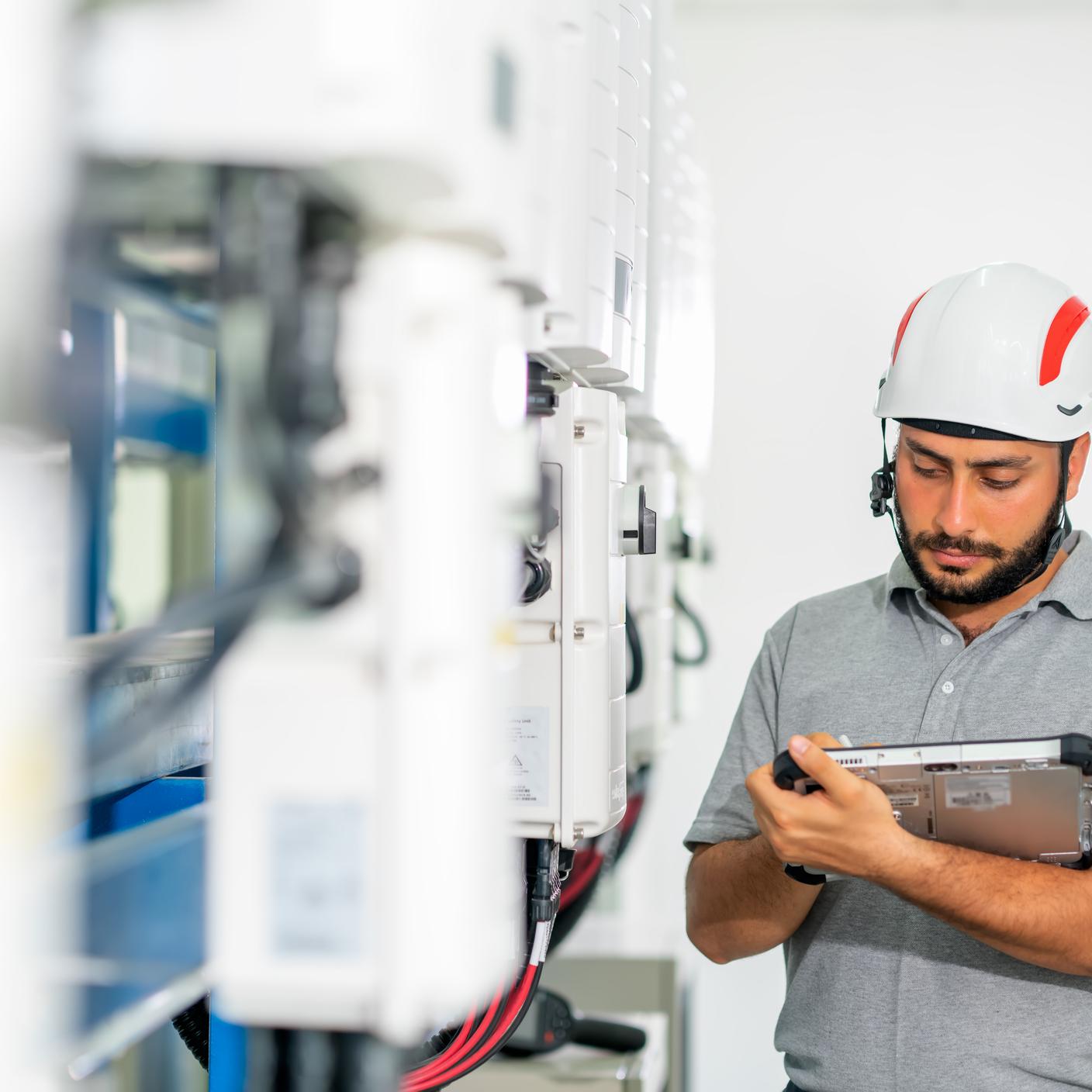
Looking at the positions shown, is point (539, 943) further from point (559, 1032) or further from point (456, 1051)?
point (559, 1032)

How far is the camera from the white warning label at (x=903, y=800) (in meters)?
1.19

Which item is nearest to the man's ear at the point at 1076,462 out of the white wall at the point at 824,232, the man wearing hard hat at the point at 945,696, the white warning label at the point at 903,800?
the man wearing hard hat at the point at 945,696

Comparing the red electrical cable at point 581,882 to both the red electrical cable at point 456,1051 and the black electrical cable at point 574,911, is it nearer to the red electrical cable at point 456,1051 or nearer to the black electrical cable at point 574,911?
the black electrical cable at point 574,911

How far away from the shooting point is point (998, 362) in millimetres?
1419

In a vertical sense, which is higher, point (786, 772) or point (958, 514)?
point (958, 514)

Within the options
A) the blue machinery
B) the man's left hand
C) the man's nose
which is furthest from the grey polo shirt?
the blue machinery

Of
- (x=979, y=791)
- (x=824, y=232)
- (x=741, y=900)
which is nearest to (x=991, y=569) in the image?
(x=979, y=791)

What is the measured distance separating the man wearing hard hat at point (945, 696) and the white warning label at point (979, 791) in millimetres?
46

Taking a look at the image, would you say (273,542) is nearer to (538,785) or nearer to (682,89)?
(538,785)

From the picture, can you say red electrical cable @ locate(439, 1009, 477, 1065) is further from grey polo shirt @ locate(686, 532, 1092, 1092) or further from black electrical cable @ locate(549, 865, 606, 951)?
black electrical cable @ locate(549, 865, 606, 951)

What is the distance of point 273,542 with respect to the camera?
1.51 ft

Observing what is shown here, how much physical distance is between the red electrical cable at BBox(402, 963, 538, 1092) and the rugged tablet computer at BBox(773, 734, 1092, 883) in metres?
0.31

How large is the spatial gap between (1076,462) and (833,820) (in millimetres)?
619

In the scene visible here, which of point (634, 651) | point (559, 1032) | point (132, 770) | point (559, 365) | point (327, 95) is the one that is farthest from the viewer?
point (559, 1032)
